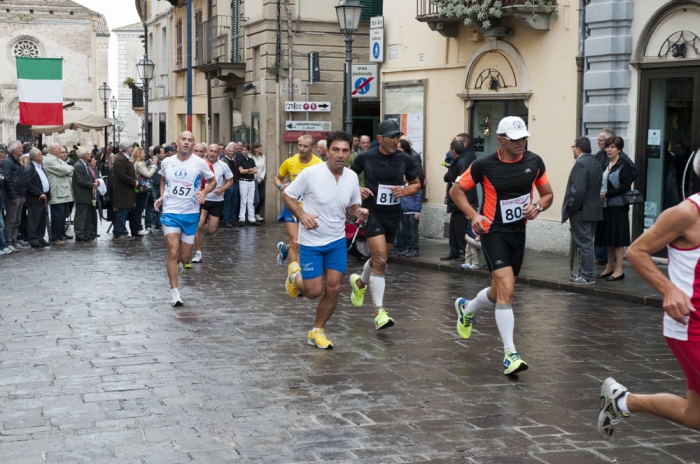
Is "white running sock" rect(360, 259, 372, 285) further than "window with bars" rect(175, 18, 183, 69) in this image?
No

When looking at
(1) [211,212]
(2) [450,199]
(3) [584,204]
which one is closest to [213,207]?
(1) [211,212]

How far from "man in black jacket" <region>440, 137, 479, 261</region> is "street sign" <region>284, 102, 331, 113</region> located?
9.55 m

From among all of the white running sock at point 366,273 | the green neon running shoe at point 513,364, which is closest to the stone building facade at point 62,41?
the white running sock at point 366,273

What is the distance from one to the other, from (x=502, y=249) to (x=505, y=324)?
23.1 inches

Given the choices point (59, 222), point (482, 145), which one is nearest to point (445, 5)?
point (482, 145)

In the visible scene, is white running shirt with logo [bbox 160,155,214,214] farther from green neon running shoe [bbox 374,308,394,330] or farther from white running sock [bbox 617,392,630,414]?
white running sock [bbox 617,392,630,414]

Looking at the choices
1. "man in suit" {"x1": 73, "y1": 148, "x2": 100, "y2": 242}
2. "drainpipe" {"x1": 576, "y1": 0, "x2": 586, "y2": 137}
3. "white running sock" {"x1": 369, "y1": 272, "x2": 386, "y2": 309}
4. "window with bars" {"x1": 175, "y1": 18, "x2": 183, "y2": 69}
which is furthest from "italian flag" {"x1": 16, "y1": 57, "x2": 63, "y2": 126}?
"white running sock" {"x1": 369, "y1": 272, "x2": 386, "y2": 309}

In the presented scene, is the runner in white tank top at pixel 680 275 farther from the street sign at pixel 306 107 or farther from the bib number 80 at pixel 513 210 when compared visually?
the street sign at pixel 306 107

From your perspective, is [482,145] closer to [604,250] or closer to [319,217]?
[604,250]

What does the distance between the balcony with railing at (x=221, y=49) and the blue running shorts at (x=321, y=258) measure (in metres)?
20.8

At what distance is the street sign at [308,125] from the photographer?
2486 cm

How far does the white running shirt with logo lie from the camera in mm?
11406

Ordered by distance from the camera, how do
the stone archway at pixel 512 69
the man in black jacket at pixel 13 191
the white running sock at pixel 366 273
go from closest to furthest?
the white running sock at pixel 366 273 → the stone archway at pixel 512 69 → the man in black jacket at pixel 13 191

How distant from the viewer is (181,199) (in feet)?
37.5
